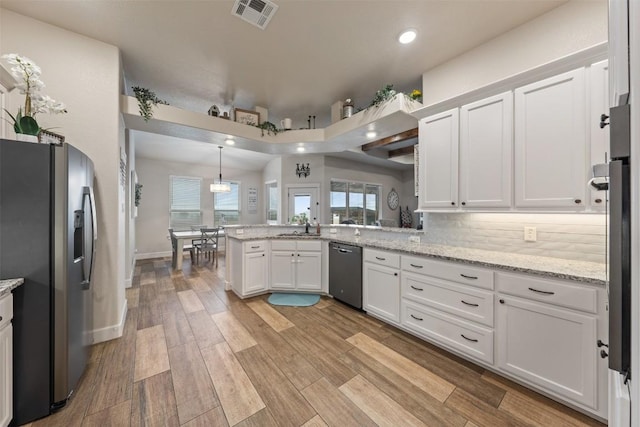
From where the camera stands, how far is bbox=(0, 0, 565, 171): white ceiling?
1.99 meters

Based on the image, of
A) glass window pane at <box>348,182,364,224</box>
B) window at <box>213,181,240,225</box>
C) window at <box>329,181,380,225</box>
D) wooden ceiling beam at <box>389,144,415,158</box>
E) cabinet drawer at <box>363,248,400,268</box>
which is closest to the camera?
cabinet drawer at <box>363,248,400,268</box>

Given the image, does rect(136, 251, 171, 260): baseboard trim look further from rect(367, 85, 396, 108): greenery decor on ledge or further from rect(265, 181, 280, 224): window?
rect(367, 85, 396, 108): greenery decor on ledge

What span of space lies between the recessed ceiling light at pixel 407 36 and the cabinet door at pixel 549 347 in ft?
8.14

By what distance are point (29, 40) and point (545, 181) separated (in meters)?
4.59

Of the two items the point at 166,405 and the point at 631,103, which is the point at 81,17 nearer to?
the point at 166,405

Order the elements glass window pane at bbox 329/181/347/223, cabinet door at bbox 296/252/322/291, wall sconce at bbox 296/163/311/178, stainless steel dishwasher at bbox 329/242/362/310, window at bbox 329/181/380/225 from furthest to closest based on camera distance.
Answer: window at bbox 329/181/380/225, glass window pane at bbox 329/181/347/223, wall sconce at bbox 296/163/311/178, cabinet door at bbox 296/252/322/291, stainless steel dishwasher at bbox 329/242/362/310

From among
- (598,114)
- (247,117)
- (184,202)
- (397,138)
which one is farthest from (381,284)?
(184,202)

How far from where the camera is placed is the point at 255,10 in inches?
80.0

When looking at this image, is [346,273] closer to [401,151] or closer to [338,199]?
[401,151]

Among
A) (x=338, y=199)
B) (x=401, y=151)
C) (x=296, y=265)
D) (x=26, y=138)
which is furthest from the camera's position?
(x=338, y=199)

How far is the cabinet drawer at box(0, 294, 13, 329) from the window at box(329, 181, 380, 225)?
18.8 ft

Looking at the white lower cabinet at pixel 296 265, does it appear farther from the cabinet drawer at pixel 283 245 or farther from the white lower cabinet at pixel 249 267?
the white lower cabinet at pixel 249 267

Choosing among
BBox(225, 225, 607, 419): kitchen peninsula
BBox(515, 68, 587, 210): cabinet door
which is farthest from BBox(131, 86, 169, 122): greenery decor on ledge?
BBox(515, 68, 587, 210): cabinet door

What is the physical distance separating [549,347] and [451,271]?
757 mm
